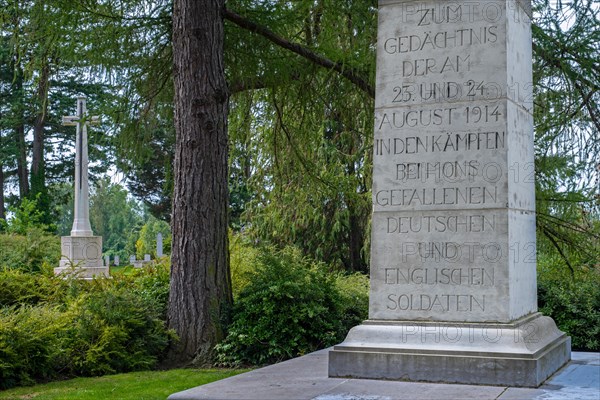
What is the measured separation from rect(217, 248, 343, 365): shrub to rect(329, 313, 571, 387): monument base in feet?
11.1

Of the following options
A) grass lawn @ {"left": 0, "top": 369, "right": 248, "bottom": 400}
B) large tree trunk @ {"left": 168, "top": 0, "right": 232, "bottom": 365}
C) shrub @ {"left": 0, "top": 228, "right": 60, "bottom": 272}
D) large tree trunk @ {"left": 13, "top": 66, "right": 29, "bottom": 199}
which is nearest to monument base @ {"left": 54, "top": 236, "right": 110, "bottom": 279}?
shrub @ {"left": 0, "top": 228, "right": 60, "bottom": 272}

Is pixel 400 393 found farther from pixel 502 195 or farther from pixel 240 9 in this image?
pixel 240 9

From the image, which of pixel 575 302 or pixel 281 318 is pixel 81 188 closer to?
pixel 281 318

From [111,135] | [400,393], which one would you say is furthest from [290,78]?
[400,393]

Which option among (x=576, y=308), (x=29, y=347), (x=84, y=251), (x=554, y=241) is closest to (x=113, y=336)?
(x=29, y=347)

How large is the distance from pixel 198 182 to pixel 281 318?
192 cm

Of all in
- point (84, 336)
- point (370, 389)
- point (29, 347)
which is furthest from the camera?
point (84, 336)

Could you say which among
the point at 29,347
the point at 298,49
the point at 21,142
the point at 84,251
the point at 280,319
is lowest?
the point at 29,347

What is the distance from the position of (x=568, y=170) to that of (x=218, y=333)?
463cm

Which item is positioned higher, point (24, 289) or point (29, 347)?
point (24, 289)

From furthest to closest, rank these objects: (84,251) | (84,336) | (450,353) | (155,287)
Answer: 1. (84,251)
2. (155,287)
3. (84,336)
4. (450,353)

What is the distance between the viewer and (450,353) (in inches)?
222

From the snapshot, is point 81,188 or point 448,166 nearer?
point 448,166

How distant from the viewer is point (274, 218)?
50.2ft
